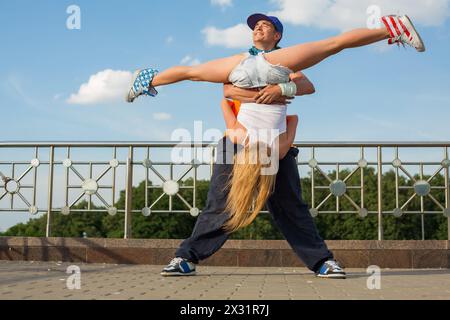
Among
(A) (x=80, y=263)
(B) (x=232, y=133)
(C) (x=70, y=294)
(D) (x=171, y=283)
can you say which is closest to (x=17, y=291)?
(C) (x=70, y=294)

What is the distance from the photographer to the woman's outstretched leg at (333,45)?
4609 mm

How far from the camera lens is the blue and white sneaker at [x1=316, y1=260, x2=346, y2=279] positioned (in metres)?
5.03

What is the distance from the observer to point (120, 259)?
7.09 metres

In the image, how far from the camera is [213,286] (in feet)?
14.6

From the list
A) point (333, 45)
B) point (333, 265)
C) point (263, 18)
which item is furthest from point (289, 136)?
point (333, 265)

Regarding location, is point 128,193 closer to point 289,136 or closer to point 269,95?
point 289,136

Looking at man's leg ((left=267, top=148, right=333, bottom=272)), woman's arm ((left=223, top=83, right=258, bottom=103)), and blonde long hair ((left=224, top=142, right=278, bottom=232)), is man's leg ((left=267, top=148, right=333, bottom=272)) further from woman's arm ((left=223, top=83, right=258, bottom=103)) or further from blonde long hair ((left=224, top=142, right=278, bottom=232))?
woman's arm ((left=223, top=83, right=258, bottom=103))

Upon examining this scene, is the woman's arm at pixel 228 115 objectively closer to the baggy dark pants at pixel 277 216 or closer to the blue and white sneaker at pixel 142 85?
the baggy dark pants at pixel 277 216

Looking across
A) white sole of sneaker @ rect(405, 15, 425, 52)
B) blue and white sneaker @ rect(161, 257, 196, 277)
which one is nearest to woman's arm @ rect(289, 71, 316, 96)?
white sole of sneaker @ rect(405, 15, 425, 52)

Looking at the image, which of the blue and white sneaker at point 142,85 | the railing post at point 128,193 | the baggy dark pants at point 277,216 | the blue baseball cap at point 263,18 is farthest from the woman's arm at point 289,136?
the railing post at point 128,193

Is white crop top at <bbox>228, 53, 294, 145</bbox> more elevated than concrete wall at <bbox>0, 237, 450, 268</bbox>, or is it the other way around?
white crop top at <bbox>228, 53, 294, 145</bbox>

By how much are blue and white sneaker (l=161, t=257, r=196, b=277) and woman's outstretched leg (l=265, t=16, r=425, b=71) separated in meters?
1.70

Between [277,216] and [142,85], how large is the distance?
1.46 m
